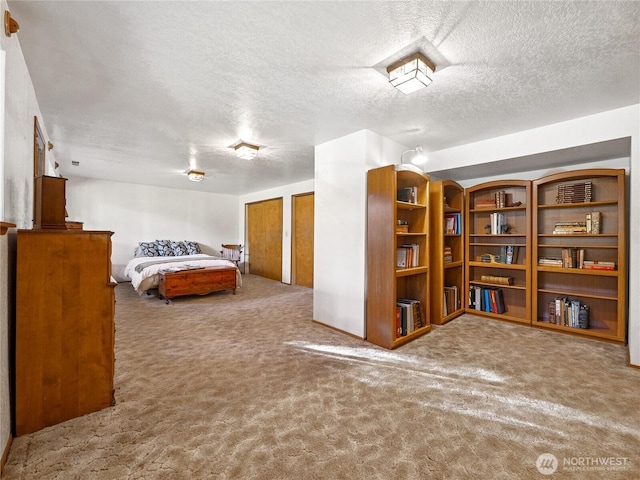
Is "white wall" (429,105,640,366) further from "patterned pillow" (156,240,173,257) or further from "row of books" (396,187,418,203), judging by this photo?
"patterned pillow" (156,240,173,257)

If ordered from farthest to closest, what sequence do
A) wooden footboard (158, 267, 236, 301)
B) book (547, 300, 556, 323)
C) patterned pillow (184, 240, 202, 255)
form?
patterned pillow (184, 240, 202, 255), wooden footboard (158, 267, 236, 301), book (547, 300, 556, 323)

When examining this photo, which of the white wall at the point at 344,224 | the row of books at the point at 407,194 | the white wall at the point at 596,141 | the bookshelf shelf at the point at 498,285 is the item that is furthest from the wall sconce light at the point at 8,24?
the bookshelf shelf at the point at 498,285

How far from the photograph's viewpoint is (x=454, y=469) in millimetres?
1419

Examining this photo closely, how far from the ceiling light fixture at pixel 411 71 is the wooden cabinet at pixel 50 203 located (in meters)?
2.36

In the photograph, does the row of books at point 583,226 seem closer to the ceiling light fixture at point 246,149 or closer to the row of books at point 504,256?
the row of books at point 504,256

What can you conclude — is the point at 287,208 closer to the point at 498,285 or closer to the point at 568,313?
the point at 498,285

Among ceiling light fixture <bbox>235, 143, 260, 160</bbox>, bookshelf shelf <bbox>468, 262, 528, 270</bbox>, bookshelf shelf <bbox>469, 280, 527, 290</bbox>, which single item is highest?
ceiling light fixture <bbox>235, 143, 260, 160</bbox>

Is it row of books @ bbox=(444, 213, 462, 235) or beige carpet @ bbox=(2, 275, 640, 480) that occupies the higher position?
row of books @ bbox=(444, 213, 462, 235)

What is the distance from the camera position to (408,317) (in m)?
3.11

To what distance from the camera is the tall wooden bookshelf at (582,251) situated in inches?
120

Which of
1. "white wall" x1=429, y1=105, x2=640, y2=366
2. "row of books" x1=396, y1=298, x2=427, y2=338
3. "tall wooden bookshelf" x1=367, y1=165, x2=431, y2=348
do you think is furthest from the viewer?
"row of books" x1=396, y1=298, x2=427, y2=338

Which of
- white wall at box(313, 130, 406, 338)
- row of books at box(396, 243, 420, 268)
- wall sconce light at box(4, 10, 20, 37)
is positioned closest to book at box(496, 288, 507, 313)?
row of books at box(396, 243, 420, 268)

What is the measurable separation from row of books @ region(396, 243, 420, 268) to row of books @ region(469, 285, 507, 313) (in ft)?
4.27

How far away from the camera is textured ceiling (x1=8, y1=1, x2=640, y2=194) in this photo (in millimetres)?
1528
